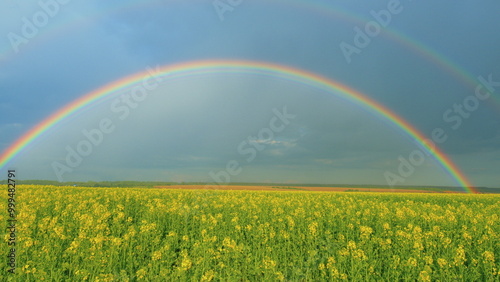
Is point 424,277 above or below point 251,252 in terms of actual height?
below

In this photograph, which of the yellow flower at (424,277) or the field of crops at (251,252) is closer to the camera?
the yellow flower at (424,277)

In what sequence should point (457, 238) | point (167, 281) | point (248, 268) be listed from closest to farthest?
1. point (167, 281)
2. point (248, 268)
3. point (457, 238)

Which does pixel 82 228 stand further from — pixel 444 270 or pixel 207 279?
pixel 444 270

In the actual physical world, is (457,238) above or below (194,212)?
below

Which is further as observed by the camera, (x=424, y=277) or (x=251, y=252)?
(x=251, y=252)

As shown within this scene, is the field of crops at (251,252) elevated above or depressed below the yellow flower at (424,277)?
above

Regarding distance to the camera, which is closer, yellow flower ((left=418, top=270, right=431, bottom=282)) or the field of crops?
yellow flower ((left=418, top=270, right=431, bottom=282))

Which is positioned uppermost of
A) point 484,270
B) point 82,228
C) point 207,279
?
point 82,228

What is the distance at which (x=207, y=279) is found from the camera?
5.84m

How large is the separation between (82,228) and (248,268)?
22.1 ft

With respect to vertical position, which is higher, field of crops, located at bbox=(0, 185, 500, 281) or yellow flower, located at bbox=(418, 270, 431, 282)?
field of crops, located at bbox=(0, 185, 500, 281)

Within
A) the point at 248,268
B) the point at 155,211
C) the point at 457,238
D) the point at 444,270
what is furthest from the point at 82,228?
the point at 457,238

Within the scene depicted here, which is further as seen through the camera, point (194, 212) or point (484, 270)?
point (194, 212)

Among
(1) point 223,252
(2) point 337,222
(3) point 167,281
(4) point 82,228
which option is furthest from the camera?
(2) point 337,222
